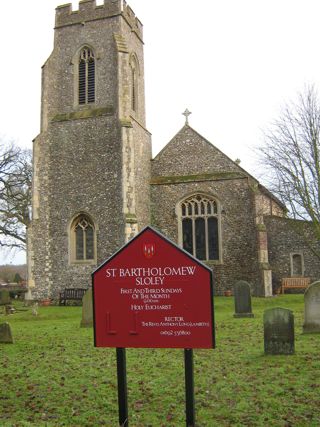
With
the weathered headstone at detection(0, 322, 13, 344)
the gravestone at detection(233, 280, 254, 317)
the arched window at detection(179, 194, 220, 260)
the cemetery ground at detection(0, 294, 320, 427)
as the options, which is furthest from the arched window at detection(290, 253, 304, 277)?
the weathered headstone at detection(0, 322, 13, 344)

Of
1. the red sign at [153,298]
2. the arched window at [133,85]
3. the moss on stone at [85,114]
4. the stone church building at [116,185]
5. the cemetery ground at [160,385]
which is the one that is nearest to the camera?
the red sign at [153,298]

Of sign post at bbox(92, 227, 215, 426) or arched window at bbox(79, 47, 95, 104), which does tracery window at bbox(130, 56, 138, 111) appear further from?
sign post at bbox(92, 227, 215, 426)

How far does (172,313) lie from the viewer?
4688 millimetres

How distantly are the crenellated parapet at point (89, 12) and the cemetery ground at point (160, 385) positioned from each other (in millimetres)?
17557

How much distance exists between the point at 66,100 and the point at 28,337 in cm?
1420

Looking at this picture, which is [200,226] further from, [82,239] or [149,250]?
[149,250]

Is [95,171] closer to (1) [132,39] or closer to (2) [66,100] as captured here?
(2) [66,100]

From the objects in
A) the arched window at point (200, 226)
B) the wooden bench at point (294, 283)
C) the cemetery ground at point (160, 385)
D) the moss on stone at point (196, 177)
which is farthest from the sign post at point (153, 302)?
the wooden bench at point (294, 283)

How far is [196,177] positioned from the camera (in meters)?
23.1

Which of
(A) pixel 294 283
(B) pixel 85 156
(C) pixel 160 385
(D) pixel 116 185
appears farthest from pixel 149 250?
(A) pixel 294 283

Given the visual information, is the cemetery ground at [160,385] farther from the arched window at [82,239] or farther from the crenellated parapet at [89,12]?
the crenellated parapet at [89,12]

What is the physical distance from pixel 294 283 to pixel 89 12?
16455 mm

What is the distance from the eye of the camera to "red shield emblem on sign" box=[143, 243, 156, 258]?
486 centimetres

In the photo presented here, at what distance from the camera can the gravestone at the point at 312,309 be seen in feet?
34.0
